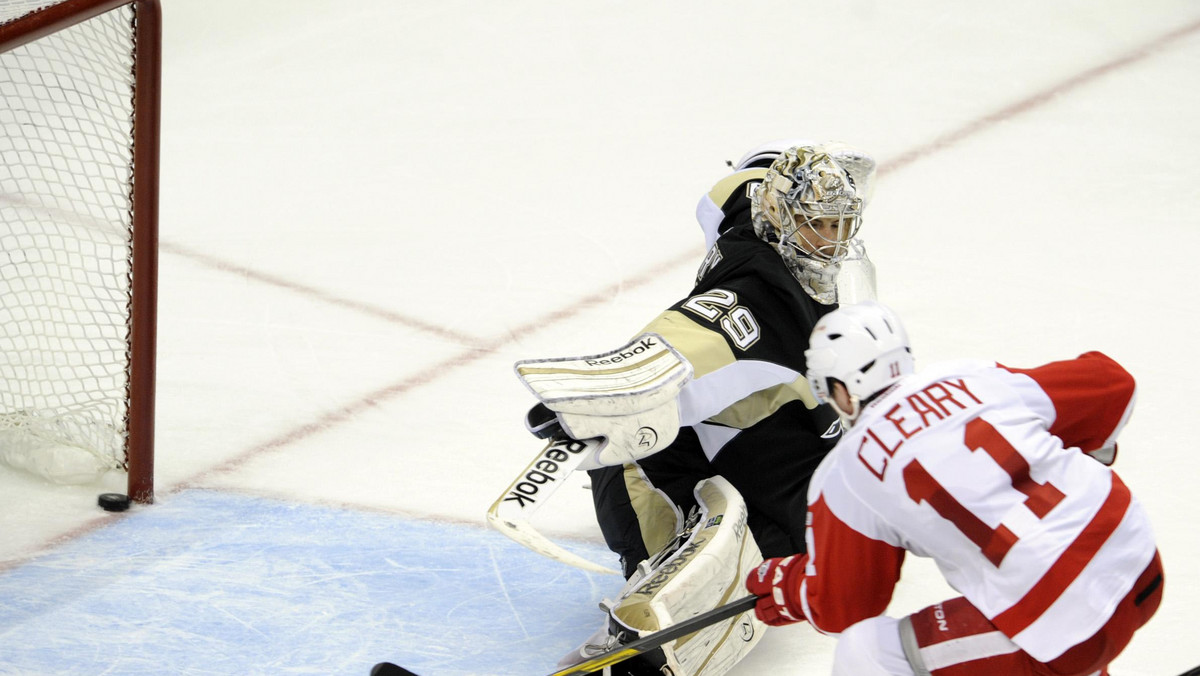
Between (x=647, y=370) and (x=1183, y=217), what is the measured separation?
10.1 feet

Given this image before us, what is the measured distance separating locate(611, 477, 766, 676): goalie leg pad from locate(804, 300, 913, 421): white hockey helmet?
1.56 feet

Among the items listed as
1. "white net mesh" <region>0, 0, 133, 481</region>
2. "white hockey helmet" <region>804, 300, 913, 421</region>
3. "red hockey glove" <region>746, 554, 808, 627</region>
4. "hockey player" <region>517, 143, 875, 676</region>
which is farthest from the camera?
"white net mesh" <region>0, 0, 133, 481</region>

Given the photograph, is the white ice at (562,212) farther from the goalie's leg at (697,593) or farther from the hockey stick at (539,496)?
the hockey stick at (539,496)

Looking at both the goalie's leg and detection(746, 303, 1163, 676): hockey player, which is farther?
→ the goalie's leg

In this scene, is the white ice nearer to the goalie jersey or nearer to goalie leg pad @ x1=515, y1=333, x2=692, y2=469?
the goalie jersey

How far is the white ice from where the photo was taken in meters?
3.29

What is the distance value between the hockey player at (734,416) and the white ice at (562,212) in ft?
0.95

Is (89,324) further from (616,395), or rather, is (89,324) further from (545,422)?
(616,395)

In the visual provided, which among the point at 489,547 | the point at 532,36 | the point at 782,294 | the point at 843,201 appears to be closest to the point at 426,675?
the point at 489,547

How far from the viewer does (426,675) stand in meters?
2.51

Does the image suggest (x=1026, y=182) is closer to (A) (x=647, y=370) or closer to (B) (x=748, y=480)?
(B) (x=748, y=480)

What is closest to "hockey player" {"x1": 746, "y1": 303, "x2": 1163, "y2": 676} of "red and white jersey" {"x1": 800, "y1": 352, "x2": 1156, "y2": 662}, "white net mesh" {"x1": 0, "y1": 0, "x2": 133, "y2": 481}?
"red and white jersey" {"x1": 800, "y1": 352, "x2": 1156, "y2": 662}

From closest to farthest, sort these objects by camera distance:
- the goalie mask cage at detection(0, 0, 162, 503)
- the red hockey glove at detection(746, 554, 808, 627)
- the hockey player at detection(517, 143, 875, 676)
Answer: the red hockey glove at detection(746, 554, 808, 627) → the hockey player at detection(517, 143, 875, 676) → the goalie mask cage at detection(0, 0, 162, 503)

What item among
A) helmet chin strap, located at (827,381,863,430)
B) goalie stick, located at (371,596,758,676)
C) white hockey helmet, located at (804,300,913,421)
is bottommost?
goalie stick, located at (371,596,758,676)
